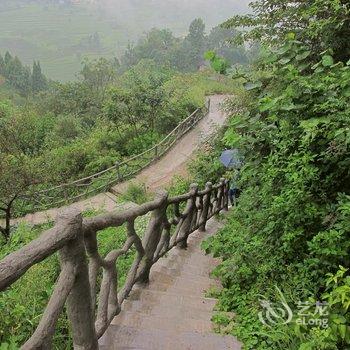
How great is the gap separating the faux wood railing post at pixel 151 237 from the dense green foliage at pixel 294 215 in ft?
2.88

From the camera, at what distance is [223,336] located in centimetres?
340

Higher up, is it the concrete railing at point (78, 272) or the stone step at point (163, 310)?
the concrete railing at point (78, 272)

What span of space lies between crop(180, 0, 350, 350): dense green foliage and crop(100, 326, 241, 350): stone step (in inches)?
8.3

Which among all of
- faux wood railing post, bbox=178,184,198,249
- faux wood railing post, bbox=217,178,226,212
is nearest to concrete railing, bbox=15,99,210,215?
faux wood railing post, bbox=217,178,226,212

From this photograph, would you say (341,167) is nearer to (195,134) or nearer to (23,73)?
(195,134)

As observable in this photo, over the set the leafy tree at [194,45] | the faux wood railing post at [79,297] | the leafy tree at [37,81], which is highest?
the leafy tree at [194,45]

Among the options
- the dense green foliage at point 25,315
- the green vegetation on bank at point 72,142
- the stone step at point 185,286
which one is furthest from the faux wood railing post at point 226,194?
the dense green foliage at point 25,315

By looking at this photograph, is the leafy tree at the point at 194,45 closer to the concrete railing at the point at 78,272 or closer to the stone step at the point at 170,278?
the stone step at the point at 170,278

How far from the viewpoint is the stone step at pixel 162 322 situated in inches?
134

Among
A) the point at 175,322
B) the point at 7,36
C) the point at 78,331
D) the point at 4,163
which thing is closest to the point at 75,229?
the point at 78,331

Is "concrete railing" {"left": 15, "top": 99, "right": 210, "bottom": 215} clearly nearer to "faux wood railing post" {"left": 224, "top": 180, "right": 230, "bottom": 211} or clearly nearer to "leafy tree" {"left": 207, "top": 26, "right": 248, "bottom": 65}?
"faux wood railing post" {"left": 224, "top": 180, "right": 230, "bottom": 211}

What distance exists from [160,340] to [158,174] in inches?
534

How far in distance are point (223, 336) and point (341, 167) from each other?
1.98 meters

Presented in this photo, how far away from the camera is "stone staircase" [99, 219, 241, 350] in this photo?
3.09 metres
